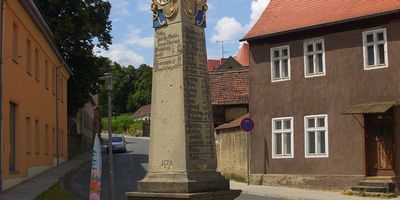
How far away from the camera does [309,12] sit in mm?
26375

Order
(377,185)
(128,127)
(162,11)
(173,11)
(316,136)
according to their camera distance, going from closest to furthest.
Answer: (173,11) < (162,11) < (377,185) < (316,136) < (128,127)

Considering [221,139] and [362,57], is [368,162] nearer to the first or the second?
[362,57]

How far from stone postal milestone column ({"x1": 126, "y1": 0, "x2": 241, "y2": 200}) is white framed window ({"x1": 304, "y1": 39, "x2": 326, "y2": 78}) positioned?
1566 cm

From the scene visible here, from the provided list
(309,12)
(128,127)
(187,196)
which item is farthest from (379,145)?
(128,127)

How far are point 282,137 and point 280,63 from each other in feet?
10.4

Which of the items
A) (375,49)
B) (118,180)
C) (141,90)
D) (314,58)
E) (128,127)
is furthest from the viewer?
(141,90)

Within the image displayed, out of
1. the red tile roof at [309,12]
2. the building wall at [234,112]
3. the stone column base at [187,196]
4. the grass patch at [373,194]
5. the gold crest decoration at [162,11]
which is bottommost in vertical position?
the grass patch at [373,194]

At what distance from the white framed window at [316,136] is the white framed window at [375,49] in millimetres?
2895

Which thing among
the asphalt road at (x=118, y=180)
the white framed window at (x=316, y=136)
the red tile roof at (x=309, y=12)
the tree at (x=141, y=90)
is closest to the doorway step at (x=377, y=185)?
the white framed window at (x=316, y=136)

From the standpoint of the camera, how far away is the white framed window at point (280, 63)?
86.2ft

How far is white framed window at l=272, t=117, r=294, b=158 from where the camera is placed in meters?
26.1

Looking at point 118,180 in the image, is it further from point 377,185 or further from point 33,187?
point 377,185

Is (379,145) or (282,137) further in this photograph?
(282,137)

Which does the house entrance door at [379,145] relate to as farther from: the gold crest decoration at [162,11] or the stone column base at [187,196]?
the gold crest decoration at [162,11]
